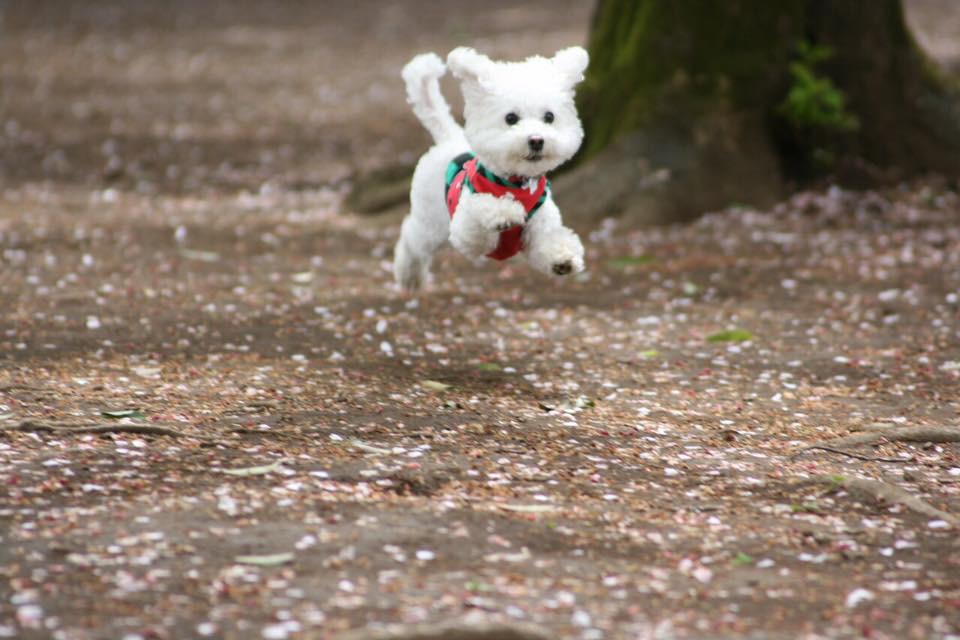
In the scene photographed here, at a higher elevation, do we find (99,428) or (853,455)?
(99,428)

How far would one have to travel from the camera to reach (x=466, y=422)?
234 inches

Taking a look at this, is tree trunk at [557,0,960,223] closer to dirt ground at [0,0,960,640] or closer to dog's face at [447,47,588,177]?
dirt ground at [0,0,960,640]

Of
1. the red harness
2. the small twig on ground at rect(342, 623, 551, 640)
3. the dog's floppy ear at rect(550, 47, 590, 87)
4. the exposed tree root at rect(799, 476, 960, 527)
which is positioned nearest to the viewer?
the small twig on ground at rect(342, 623, 551, 640)

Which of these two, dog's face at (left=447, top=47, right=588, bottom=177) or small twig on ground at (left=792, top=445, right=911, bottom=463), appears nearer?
→ dog's face at (left=447, top=47, right=588, bottom=177)

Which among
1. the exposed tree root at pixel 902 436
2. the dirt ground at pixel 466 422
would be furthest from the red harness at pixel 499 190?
the exposed tree root at pixel 902 436

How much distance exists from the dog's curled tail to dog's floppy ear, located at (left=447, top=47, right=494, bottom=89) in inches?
30.1

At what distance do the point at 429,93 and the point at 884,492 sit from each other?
3.02m

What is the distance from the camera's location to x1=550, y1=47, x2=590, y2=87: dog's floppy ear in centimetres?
558

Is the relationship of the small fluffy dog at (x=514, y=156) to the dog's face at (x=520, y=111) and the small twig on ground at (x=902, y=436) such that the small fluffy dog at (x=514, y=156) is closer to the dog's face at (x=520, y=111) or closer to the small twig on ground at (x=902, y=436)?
the dog's face at (x=520, y=111)

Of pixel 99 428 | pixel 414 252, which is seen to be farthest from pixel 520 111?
pixel 99 428

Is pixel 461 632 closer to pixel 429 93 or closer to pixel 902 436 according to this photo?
pixel 902 436

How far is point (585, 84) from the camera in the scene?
36.6ft

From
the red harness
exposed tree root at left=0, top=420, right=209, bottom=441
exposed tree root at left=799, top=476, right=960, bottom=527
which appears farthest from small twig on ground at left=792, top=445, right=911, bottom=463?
exposed tree root at left=0, top=420, right=209, bottom=441

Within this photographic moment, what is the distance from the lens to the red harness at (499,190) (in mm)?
5703
